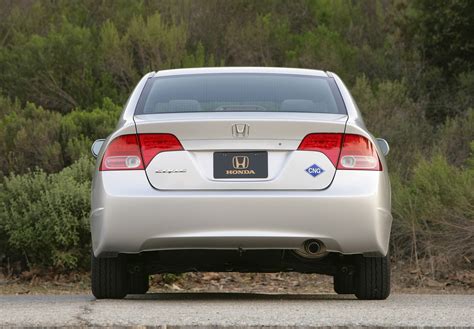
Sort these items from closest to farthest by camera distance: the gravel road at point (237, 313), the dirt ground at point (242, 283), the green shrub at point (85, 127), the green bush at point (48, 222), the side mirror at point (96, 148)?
the gravel road at point (237, 313) → the side mirror at point (96, 148) → the dirt ground at point (242, 283) → the green bush at point (48, 222) → the green shrub at point (85, 127)

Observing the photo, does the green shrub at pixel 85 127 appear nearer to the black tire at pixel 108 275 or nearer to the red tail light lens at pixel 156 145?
the black tire at pixel 108 275

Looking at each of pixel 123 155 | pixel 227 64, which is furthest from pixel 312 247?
pixel 227 64

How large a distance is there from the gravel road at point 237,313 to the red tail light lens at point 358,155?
2.73 ft

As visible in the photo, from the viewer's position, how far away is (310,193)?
719cm

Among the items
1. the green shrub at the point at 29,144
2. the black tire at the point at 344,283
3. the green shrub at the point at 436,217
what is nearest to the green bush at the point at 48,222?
the green shrub at the point at 436,217

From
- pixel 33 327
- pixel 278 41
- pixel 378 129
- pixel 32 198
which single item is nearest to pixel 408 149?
pixel 378 129

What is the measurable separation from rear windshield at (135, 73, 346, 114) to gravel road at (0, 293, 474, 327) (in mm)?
1231

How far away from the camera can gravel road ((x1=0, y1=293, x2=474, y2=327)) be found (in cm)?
609

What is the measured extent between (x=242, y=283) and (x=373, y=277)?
5.93 m

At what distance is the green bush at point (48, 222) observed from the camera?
43.8 ft

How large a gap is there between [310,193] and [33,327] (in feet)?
6.61

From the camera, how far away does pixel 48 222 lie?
43.9 ft

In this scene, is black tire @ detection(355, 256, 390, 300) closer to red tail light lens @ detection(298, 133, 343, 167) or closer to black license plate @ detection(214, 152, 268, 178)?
red tail light lens @ detection(298, 133, 343, 167)

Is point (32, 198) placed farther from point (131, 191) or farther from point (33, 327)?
point (33, 327)
